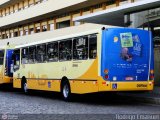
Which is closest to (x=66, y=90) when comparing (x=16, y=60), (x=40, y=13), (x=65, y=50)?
(x=65, y=50)

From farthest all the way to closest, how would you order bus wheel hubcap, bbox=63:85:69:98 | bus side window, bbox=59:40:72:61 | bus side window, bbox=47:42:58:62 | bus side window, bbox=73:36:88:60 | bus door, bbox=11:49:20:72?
bus door, bbox=11:49:20:72, bus side window, bbox=47:42:58:62, bus wheel hubcap, bbox=63:85:69:98, bus side window, bbox=59:40:72:61, bus side window, bbox=73:36:88:60

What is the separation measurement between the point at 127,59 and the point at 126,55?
151 millimetres

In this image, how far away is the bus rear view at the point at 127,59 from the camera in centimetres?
1639

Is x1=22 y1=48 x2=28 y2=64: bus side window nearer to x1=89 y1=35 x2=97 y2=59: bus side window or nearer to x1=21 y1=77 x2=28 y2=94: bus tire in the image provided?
x1=21 y1=77 x2=28 y2=94: bus tire

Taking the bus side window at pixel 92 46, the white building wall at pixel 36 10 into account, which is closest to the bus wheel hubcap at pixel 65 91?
the bus side window at pixel 92 46

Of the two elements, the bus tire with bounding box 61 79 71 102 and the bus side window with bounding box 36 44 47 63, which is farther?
the bus side window with bounding box 36 44 47 63

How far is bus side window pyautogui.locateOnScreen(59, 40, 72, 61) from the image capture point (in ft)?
60.7

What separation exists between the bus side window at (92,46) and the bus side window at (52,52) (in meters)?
3.12

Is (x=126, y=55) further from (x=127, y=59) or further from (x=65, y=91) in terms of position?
(x=65, y=91)

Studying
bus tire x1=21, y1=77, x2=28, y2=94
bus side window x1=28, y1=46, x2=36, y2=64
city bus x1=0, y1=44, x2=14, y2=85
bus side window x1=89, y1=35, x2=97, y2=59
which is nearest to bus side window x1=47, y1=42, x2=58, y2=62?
bus side window x1=28, y1=46, x2=36, y2=64

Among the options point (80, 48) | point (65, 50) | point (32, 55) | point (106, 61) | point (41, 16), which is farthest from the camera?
point (41, 16)

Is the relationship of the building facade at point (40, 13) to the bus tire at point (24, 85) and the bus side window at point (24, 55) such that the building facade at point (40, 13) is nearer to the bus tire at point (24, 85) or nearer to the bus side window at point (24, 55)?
the bus side window at point (24, 55)

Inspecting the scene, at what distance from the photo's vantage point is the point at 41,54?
71.2 ft

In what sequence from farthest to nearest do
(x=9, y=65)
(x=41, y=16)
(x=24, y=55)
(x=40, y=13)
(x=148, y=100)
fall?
(x=41, y=16) → (x=40, y=13) → (x=9, y=65) → (x=24, y=55) → (x=148, y=100)
